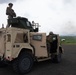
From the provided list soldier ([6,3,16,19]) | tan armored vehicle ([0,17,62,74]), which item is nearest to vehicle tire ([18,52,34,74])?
tan armored vehicle ([0,17,62,74])

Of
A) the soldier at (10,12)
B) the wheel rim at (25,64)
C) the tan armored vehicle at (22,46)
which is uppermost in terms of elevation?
the soldier at (10,12)

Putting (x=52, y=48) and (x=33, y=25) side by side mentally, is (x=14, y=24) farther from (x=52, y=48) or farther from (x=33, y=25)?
(x=52, y=48)

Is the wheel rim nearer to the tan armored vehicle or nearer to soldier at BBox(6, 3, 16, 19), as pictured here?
the tan armored vehicle

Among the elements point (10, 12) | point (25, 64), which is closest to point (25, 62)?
point (25, 64)

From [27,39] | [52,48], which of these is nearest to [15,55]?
[27,39]

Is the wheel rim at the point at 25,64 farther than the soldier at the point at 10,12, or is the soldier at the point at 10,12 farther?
the soldier at the point at 10,12

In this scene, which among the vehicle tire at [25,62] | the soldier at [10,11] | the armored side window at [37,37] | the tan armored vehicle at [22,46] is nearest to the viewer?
the tan armored vehicle at [22,46]

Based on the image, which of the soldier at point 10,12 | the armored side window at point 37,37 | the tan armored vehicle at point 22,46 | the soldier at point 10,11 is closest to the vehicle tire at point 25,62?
the tan armored vehicle at point 22,46

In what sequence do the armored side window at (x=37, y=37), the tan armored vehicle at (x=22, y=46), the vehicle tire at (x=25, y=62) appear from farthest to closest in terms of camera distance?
the armored side window at (x=37, y=37), the vehicle tire at (x=25, y=62), the tan armored vehicle at (x=22, y=46)

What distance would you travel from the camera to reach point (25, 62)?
1105 centimetres

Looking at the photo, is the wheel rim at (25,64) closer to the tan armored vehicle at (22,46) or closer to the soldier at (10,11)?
the tan armored vehicle at (22,46)

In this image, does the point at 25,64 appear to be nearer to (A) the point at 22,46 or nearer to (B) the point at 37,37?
(A) the point at 22,46

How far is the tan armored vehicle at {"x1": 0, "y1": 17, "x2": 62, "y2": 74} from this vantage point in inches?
421

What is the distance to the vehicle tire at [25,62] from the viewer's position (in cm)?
1080
